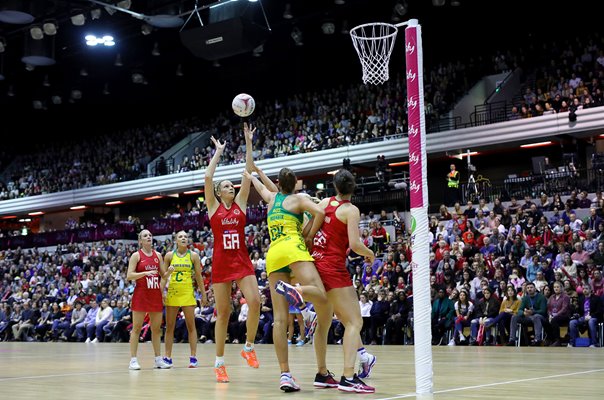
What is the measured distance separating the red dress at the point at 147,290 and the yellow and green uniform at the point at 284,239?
3981mm

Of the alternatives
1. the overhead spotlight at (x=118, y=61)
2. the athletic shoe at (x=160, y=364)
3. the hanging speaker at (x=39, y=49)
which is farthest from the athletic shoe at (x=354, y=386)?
the overhead spotlight at (x=118, y=61)

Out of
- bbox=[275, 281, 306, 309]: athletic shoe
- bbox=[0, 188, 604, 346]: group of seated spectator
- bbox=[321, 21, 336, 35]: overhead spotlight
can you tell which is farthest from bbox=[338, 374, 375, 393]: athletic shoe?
bbox=[321, 21, 336, 35]: overhead spotlight

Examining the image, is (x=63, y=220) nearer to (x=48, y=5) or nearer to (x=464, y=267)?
(x=48, y=5)

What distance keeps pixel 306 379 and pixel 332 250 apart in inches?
73.2

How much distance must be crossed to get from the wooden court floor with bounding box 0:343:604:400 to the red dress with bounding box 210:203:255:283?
1215 mm

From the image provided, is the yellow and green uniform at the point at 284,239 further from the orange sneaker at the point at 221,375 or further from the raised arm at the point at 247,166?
the orange sneaker at the point at 221,375

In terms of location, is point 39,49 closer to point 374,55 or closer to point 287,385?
point 374,55

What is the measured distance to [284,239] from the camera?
694 cm

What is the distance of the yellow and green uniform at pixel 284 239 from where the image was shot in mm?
6835

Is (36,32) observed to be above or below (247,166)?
above

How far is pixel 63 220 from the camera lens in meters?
47.3

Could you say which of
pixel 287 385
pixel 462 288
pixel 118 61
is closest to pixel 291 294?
pixel 287 385

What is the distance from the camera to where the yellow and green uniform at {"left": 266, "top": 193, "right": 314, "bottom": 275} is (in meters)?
6.84

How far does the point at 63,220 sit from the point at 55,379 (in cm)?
4059
